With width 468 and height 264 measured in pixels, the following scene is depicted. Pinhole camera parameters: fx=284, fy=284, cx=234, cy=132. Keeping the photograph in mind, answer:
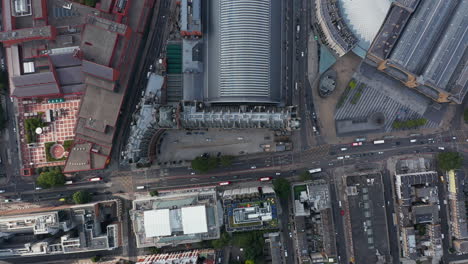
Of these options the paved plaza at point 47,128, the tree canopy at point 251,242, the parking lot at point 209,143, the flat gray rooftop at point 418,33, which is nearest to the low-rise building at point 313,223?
the tree canopy at point 251,242

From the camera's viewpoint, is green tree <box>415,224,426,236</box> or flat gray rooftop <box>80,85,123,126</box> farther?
green tree <box>415,224,426,236</box>

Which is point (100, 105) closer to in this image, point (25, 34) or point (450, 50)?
point (25, 34)

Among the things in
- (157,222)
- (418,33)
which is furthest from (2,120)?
(418,33)

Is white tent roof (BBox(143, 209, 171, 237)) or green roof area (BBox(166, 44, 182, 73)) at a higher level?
green roof area (BBox(166, 44, 182, 73))

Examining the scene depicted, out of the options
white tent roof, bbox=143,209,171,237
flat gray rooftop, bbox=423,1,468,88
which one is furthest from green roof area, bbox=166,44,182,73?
flat gray rooftop, bbox=423,1,468,88

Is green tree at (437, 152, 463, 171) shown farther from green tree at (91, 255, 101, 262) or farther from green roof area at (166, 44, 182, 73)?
green tree at (91, 255, 101, 262)

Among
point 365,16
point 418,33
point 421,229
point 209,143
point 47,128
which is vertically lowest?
point 421,229
